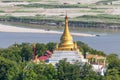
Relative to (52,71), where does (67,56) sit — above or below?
below

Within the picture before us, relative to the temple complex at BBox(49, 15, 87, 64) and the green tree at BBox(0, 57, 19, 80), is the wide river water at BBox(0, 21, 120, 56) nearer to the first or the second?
the temple complex at BBox(49, 15, 87, 64)

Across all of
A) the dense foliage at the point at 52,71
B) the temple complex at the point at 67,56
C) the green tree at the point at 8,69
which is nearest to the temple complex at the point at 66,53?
the temple complex at the point at 67,56

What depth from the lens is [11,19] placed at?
8044 centimetres

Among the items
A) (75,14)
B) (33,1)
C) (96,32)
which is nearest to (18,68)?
(96,32)

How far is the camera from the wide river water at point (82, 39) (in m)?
55.1

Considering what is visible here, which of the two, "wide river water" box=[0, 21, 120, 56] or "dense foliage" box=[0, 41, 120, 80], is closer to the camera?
"dense foliage" box=[0, 41, 120, 80]

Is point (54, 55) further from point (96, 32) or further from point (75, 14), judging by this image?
point (75, 14)

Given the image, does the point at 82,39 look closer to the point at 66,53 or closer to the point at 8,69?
the point at 66,53

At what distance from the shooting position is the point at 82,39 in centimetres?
6088

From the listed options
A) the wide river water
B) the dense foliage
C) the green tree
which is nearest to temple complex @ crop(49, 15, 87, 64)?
the dense foliage

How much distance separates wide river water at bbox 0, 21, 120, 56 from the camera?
5509 cm

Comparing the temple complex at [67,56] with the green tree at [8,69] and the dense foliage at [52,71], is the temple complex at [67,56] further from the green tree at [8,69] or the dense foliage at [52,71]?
the green tree at [8,69]

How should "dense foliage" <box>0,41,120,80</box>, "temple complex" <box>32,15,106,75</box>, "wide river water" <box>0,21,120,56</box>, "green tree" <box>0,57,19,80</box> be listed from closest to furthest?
"dense foliage" <box>0,41,120,80</box> < "green tree" <box>0,57,19,80</box> < "temple complex" <box>32,15,106,75</box> < "wide river water" <box>0,21,120,56</box>

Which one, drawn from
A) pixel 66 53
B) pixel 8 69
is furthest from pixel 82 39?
pixel 8 69
